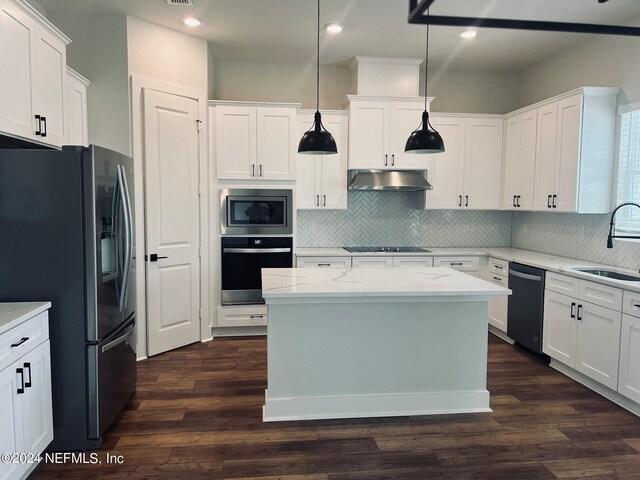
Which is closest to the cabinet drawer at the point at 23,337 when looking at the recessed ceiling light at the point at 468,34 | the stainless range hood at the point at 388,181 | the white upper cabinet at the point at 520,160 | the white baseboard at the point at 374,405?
the white baseboard at the point at 374,405

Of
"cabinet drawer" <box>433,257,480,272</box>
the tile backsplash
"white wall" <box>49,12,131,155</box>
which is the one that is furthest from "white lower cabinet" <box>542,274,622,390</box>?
"white wall" <box>49,12,131,155</box>

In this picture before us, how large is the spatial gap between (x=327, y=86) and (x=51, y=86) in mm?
3080

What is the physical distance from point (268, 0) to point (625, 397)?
156 inches

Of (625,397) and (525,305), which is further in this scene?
(525,305)

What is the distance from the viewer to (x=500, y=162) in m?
5.16

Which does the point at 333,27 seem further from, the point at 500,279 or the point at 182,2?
the point at 500,279

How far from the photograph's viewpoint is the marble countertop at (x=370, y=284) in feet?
8.98

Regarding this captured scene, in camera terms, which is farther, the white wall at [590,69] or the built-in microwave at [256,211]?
the built-in microwave at [256,211]

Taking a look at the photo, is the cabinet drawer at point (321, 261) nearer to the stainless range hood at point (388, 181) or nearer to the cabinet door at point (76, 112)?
the stainless range hood at point (388, 181)

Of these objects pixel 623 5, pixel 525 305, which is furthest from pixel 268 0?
pixel 525 305

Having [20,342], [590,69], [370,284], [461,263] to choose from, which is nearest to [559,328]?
[461,263]

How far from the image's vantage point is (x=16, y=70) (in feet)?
8.10

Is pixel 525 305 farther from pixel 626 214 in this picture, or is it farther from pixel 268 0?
pixel 268 0

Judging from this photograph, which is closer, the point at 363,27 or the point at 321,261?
the point at 363,27
